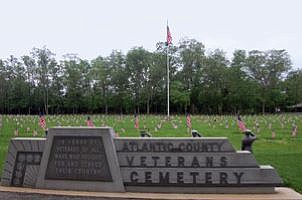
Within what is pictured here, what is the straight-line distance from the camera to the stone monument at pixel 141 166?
8070 millimetres

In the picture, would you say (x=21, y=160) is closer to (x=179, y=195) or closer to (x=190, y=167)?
(x=179, y=195)

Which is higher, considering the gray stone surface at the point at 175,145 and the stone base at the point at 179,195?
the gray stone surface at the point at 175,145

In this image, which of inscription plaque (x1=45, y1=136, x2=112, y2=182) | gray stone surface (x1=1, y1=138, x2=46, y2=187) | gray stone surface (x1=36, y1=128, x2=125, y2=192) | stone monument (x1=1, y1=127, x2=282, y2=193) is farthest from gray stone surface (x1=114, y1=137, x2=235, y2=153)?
gray stone surface (x1=1, y1=138, x2=46, y2=187)

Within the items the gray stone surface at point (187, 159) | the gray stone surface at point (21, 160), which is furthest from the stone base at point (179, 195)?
the gray stone surface at point (187, 159)

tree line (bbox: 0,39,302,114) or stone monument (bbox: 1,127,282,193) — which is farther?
tree line (bbox: 0,39,302,114)

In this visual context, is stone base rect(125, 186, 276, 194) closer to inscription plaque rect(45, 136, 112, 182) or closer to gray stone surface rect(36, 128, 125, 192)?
gray stone surface rect(36, 128, 125, 192)

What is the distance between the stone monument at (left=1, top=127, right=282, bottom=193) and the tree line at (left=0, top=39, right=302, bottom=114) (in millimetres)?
57679

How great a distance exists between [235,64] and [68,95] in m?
29.6

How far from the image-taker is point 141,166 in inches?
329

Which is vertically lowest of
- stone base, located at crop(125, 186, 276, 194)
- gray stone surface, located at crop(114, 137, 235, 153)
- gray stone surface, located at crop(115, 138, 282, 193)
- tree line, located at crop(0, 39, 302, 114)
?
stone base, located at crop(125, 186, 276, 194)

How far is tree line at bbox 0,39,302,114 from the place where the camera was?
218 feet

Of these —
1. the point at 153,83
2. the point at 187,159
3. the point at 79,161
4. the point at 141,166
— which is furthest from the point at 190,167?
the point at 153,83

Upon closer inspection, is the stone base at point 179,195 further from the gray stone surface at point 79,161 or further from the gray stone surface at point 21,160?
the gray stone surface at point 21,160

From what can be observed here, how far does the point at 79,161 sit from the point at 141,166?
4.20 ft
